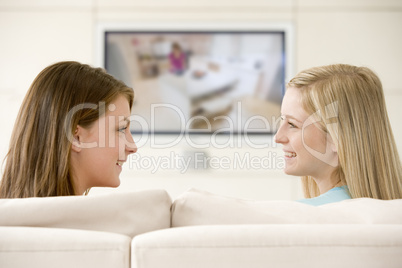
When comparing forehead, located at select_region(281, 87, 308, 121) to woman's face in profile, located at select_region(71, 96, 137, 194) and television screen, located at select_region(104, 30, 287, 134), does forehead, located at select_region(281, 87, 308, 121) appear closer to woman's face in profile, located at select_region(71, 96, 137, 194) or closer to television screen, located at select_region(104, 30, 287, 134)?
woman's face in profile, located at select_region(71, 96, 137, 194)

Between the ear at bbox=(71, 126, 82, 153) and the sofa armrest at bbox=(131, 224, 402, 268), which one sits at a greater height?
the ear at bbox=(71, 126, 82, 153)

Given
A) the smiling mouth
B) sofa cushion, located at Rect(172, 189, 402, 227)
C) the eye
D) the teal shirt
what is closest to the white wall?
the eye

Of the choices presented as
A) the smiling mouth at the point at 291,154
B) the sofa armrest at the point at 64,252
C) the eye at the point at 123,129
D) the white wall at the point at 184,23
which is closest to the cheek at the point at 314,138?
the smiling mouth at the point at 291,154

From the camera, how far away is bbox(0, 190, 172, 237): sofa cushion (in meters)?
0.96

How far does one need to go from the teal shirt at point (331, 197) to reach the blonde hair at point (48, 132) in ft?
2.40

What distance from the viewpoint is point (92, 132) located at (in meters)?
1.79

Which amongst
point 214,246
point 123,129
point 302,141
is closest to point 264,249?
point 214,246

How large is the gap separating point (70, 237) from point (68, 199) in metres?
0.12

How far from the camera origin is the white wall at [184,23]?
4504 mm

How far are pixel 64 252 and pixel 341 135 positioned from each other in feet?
3.26

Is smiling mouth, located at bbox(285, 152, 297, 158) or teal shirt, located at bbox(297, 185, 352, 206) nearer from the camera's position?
teal shirt, located at bbox(297, 185, 352, 206)

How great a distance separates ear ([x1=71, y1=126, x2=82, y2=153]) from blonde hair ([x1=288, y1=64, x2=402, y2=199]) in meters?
0.76

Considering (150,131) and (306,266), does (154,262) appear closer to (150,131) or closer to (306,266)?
(306,266)

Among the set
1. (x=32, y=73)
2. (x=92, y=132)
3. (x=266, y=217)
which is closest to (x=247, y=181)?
(x=32, y=73)
